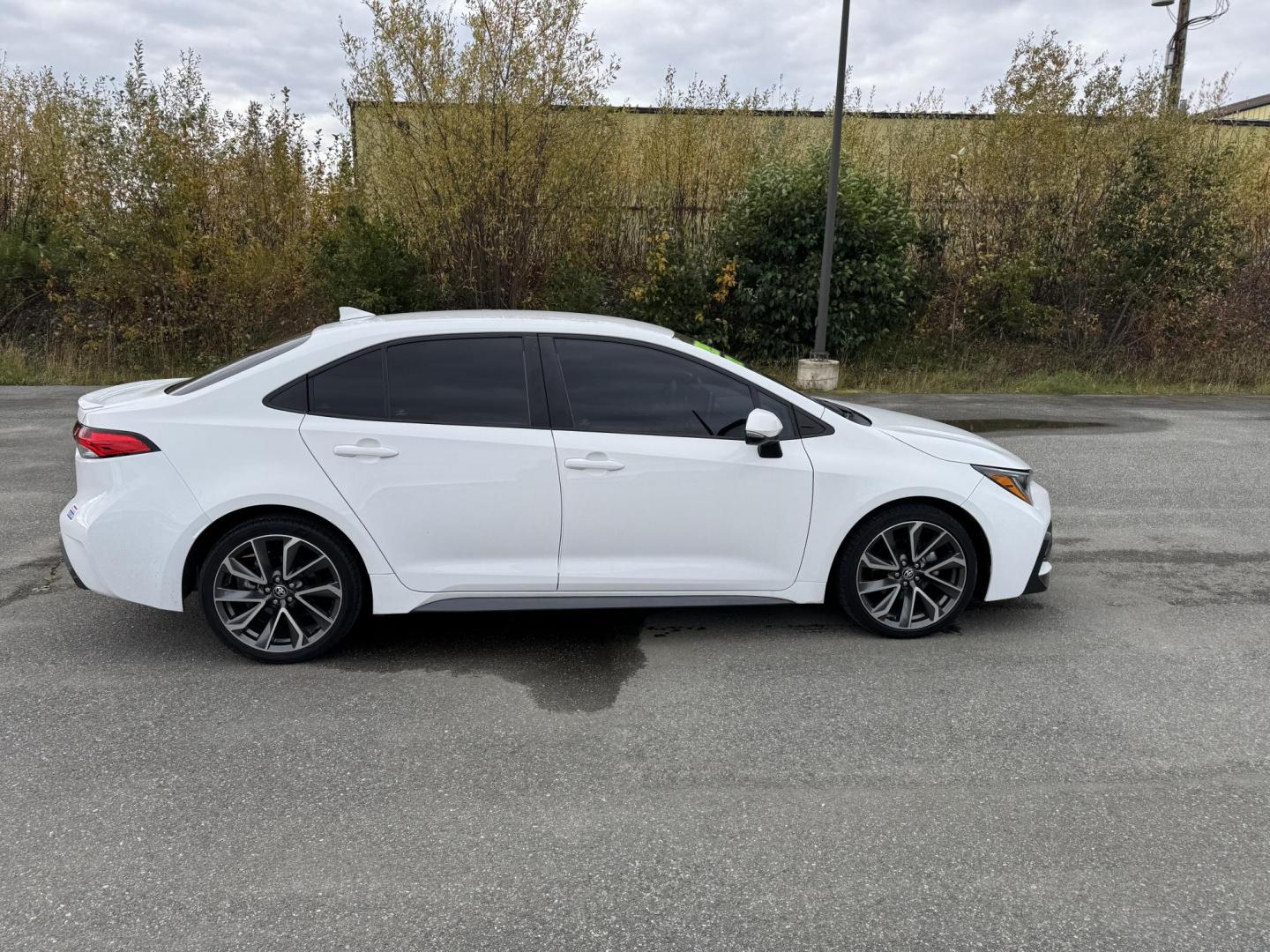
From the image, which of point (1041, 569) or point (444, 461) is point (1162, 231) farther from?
point (444, 461)

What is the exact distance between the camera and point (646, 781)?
130 inches

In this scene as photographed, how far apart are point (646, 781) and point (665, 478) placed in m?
1.46

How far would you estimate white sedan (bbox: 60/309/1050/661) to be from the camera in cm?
412

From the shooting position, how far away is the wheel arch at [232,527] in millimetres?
4137

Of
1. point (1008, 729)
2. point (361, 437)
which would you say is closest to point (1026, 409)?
point (1008, 729)

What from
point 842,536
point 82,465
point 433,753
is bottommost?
point 433,753

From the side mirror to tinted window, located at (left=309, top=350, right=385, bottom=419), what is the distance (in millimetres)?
1690

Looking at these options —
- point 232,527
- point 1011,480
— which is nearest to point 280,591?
point 232,527

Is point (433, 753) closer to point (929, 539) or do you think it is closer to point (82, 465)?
point (82, 465)

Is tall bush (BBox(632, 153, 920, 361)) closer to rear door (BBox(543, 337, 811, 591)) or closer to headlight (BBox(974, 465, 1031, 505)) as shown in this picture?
headlight (BBox(974, 465, 1031, 505))

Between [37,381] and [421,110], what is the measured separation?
23.6 feet

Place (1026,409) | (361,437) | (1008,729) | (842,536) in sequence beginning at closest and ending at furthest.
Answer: (1008,729) → (361,437) → (842,536) → (1026,409)

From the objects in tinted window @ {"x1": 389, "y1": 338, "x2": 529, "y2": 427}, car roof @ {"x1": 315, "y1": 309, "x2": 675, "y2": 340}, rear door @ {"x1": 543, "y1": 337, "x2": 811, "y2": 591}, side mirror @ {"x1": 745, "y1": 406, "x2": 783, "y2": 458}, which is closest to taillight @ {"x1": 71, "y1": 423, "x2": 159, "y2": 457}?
car roof @ {"x1": 315, "y1": 309, "x2": 675, "y2": 340}

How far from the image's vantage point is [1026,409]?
501 inches
